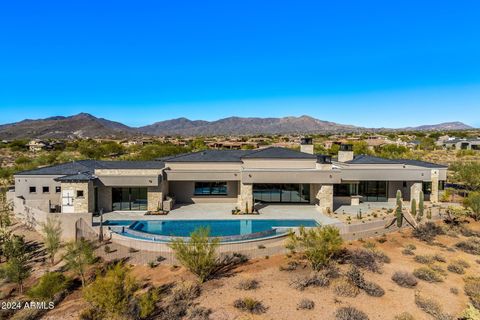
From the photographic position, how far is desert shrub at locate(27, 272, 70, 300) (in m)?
14.7

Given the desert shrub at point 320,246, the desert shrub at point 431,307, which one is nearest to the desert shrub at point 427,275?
the desert shrub at point 431,307

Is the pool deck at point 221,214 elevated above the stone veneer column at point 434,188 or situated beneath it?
situated beneath

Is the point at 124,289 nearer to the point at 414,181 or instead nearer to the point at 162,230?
the point at 162,230

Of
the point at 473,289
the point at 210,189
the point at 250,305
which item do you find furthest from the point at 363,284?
the point at 210,189

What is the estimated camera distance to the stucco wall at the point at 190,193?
1196 inches

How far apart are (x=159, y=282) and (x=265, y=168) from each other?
16.1 m

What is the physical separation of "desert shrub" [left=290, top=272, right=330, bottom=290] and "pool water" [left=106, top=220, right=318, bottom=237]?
20.4ft

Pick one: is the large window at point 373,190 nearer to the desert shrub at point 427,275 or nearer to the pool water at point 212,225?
the pool water at point 212,225

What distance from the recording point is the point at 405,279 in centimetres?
1551

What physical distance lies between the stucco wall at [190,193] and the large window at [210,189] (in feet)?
1.00

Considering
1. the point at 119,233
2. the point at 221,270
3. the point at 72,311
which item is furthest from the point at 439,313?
Answer: the point at 119,233

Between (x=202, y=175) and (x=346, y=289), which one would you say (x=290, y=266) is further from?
(x=202, y=175)

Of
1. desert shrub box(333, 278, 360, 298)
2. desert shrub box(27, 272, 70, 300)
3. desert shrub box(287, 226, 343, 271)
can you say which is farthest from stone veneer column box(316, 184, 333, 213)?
desert shrub box(27, 272, 70, 300)

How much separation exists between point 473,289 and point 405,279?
9.71 feet
